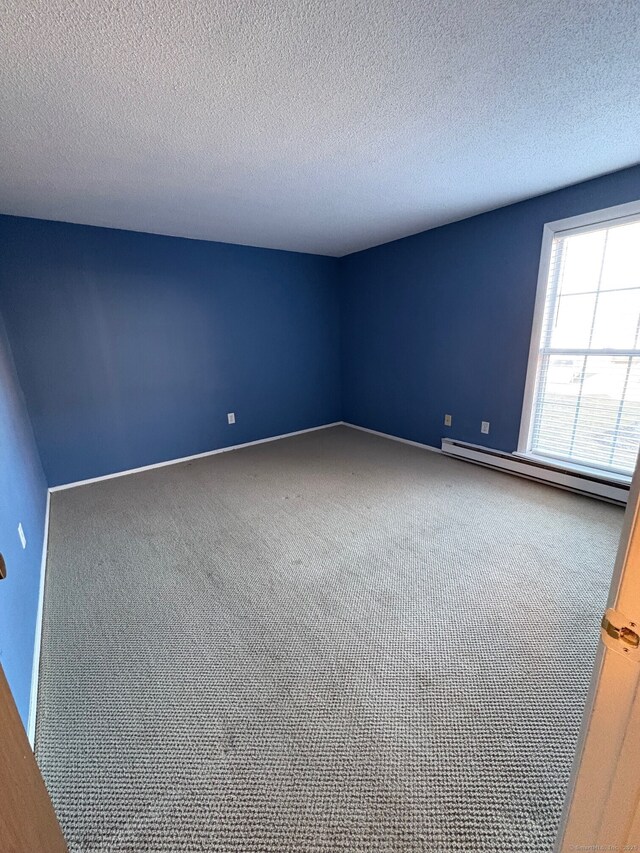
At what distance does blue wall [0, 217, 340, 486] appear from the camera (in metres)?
2.77

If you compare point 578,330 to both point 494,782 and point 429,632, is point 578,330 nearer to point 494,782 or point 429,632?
point 429,632

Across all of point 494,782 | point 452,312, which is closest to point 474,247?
point 452,312

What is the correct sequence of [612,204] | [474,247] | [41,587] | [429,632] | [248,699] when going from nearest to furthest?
[248,699] → [429,632] → [41,587] → [612,204] → [474,247]

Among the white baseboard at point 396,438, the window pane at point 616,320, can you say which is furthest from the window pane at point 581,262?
the white baseboard at point 396,438

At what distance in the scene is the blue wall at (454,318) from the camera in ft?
8.87

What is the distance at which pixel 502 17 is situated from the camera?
3.48 feet

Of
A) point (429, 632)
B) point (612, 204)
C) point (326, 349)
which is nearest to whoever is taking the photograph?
point (429, 632)

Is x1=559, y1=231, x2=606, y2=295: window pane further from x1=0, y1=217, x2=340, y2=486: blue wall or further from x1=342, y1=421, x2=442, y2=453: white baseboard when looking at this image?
x1=0, y1=217, x2=340, y2=486: blue wall

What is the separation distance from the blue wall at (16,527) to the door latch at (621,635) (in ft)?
5.03

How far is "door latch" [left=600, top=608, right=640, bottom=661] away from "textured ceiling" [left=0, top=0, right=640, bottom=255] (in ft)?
5.27

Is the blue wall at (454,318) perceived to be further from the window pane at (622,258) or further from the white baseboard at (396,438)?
the window pane at (622,258)

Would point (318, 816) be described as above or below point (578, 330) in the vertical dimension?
below

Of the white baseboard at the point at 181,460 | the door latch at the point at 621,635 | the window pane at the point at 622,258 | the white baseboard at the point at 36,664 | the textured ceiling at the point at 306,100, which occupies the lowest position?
the white baseboard at the point at 36,664

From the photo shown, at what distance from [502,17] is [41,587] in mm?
3021
